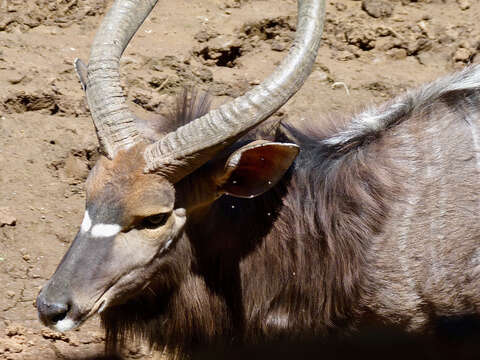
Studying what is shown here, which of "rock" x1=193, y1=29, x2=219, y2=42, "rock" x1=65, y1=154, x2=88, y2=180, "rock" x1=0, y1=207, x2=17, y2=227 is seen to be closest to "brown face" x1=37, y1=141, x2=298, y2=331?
"rock" x1=0, y1=207, x2=17, y2=227

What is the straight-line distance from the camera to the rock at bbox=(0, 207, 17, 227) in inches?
233

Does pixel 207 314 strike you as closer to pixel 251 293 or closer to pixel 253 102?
pixel 251 293

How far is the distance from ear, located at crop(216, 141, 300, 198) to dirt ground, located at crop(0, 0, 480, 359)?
1.78 metres

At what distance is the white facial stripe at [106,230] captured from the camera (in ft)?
13.4

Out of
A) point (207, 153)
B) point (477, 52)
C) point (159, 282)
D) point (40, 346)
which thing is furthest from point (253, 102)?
point (477, 52)

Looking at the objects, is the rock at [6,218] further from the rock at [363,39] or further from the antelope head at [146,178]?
the rock at [363,39]

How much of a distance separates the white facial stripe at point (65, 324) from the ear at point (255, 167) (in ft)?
3.55

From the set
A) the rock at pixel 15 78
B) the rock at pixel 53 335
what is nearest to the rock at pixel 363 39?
the rock at pixel 15 78

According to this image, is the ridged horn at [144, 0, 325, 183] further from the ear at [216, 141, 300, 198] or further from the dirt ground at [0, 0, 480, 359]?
the dirt ground at [0, 0, 480, 359]

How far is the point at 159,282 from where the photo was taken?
4.54 metres

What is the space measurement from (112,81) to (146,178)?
63 cm

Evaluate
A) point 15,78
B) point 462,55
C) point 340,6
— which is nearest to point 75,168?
point 15,78

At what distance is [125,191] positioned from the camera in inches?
161

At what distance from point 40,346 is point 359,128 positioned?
2637mm
